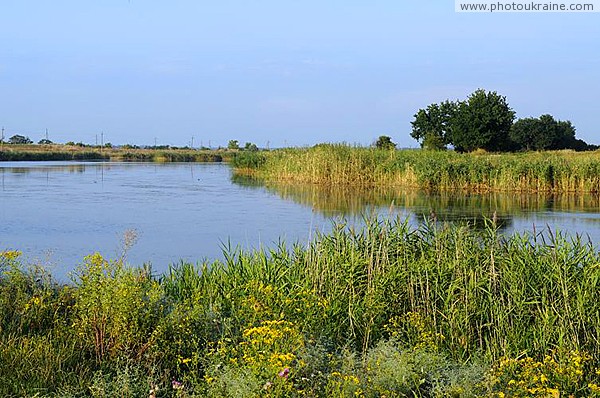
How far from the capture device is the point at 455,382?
13.0 feet

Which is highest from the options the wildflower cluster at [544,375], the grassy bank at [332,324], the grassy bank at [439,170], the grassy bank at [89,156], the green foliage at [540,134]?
the green foliage at [540,134]

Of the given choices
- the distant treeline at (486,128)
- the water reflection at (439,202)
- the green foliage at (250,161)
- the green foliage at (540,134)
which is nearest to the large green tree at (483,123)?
the distant treeline at (486,128)

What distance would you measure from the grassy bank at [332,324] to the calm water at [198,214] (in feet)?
3.09

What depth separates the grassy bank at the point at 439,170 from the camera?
77.9ft

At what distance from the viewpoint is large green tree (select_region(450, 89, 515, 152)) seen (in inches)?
1858

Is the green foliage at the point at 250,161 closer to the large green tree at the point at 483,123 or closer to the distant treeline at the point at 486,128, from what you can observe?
the distant treeline at the point at 486,128

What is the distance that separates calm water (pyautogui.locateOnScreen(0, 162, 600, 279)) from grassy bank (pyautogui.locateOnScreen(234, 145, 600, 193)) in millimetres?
1638

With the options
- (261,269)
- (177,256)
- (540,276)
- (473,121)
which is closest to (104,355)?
(261,269)

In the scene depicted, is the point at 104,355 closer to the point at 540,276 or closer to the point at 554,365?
the point at 554,365

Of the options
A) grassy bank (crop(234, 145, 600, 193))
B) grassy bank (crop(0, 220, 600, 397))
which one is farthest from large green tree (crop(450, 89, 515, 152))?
grassy bank (crop(0, 220, 600, 397))

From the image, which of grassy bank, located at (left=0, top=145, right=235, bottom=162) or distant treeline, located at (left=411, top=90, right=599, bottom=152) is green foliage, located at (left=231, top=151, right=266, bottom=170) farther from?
grassy bank, located at (left=0, top=145, right=235, bottom=162)

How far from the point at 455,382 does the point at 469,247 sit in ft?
9.36

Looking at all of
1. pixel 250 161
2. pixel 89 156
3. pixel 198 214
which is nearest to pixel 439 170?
pixel 198 214

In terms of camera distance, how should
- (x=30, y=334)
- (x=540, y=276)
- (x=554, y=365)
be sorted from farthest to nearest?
(x=540, y=276) → (x=30, y=334) → (x=554, y=365)
